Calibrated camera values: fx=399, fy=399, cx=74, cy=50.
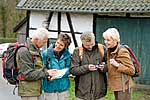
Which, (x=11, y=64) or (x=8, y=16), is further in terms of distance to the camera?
(x=8, y=16)

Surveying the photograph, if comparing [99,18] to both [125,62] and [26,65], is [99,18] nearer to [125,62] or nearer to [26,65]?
[125,62]

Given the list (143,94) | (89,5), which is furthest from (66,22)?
(143,94)

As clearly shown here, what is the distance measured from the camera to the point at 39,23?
1462 cm

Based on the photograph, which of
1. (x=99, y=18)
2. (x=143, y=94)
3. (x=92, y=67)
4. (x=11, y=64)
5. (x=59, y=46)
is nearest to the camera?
(x=11, y=64)

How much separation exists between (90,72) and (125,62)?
497mm

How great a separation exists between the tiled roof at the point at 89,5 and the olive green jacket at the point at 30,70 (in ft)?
23.7

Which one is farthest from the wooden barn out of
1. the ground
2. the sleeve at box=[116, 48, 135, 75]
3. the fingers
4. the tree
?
the tree

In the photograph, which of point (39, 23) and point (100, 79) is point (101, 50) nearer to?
point (100, 79)

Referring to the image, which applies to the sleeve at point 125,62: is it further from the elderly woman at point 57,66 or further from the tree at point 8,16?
the tree at point 8,16

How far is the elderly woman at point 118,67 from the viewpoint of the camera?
5.36 m

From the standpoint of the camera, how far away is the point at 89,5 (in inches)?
523

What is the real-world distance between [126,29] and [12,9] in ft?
59.3

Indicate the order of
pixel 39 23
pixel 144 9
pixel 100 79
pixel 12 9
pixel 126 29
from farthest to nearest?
pixel 12 9
pixel 39 23
pixel 126 29
pixel 144 9
pixel 100 79

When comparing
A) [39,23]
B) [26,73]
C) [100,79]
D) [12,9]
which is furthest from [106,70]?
[12,9]
